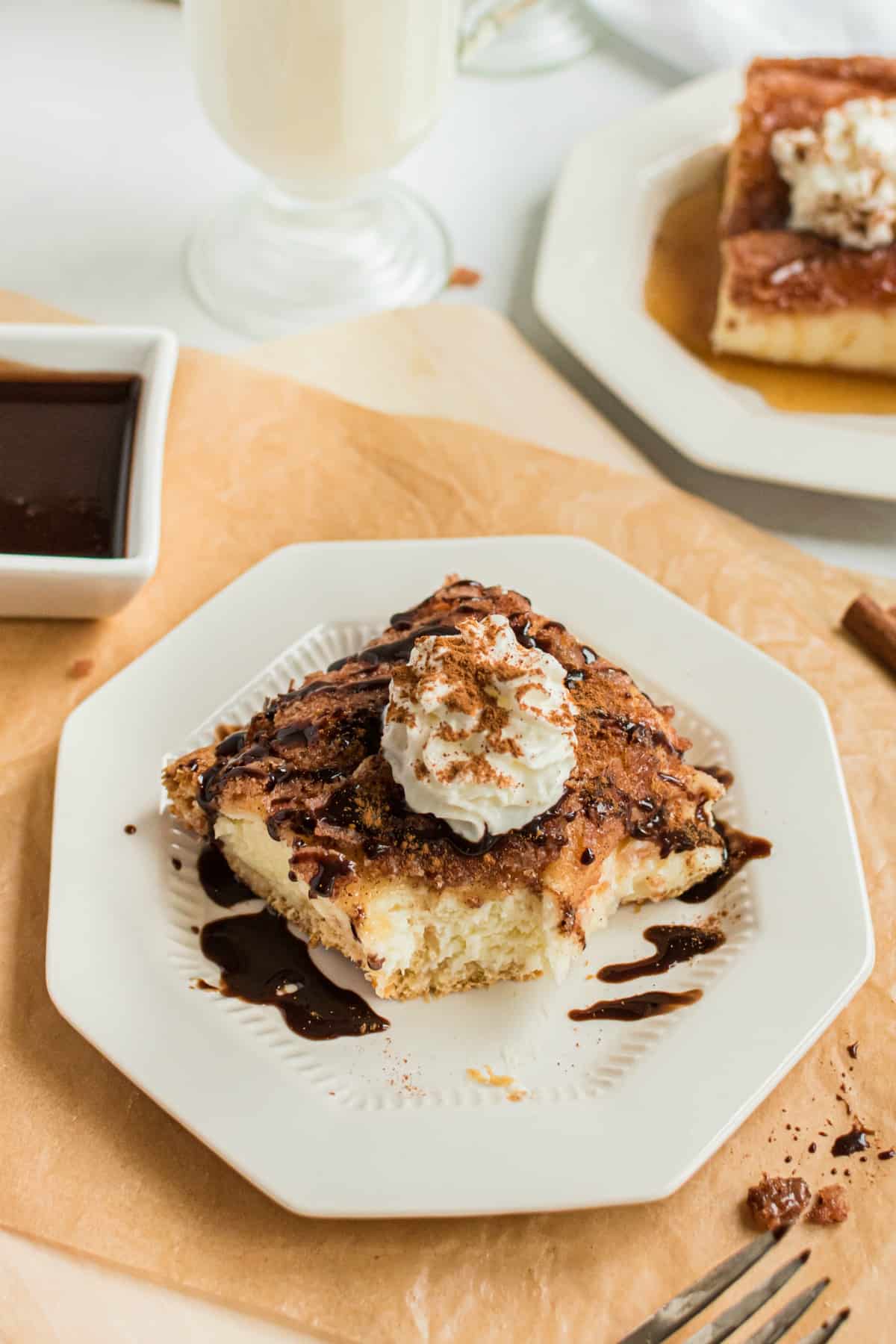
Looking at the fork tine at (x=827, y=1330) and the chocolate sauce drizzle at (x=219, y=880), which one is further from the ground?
the chocolate sauce drizzle at (x=219, y=880)

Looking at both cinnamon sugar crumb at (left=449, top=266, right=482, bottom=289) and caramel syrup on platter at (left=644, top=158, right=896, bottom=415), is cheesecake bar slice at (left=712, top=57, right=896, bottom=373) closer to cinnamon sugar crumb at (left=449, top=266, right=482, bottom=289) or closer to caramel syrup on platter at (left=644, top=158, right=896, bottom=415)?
caramel syrup on platter at (left=644, top=158, right=896, bottom=415)

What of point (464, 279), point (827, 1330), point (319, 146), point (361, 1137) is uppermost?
point (319, 146)

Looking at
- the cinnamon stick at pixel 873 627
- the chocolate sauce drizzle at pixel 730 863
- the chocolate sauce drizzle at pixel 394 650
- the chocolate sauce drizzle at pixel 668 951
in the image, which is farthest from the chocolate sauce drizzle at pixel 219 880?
the cinnamon stick at pixel 873 627

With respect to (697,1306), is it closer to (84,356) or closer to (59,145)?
(84,356)

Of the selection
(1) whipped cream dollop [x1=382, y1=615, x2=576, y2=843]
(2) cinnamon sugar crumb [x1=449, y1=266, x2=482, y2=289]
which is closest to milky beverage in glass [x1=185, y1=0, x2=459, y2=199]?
(2) cinnamon sugar crumb [x1=449, y1=266, x2=482, y2=289]

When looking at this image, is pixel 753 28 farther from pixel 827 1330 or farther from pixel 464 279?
pixel 827 1330

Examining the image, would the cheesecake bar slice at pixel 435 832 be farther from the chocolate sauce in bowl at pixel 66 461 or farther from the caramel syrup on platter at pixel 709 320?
the caramel syrup on platter at pixel 709 320

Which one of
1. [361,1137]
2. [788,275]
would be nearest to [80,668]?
[361,1137]
